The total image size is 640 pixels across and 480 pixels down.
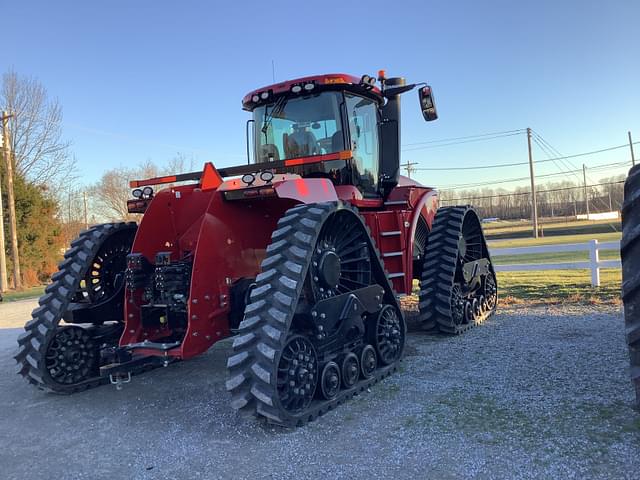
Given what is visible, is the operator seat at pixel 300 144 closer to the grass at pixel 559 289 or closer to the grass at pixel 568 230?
the grass at pixel 559 289

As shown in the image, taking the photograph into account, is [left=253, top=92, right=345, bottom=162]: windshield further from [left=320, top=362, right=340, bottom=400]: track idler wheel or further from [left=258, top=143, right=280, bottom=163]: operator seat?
[left=320, top=362, right=340, bottom=400]: track idler wheel

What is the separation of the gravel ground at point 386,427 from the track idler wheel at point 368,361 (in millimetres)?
166

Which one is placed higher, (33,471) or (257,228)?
(257,228)

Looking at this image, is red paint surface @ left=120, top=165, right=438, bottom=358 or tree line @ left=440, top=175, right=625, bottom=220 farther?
tree line @ left=440, top=175, right=625, bottom=220

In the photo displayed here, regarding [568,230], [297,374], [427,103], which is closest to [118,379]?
[297,374]

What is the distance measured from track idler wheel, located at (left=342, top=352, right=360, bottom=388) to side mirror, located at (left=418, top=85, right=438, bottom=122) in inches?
135

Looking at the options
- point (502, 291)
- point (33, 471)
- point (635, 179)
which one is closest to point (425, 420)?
point (635, 179)

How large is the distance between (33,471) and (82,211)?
47203 millimetres

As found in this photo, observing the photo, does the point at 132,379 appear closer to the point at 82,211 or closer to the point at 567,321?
A: the point at 567,321

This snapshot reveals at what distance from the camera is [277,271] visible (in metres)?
4.08

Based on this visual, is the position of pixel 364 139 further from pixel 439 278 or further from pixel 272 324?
pixel 272 324

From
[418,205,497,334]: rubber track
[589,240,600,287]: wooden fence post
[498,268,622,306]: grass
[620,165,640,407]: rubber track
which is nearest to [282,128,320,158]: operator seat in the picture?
[418,205,497,334]: rubber track

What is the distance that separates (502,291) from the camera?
10.8m

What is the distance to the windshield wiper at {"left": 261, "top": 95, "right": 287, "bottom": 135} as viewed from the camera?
241 inches
